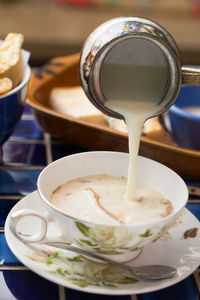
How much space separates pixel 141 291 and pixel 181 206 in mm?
127

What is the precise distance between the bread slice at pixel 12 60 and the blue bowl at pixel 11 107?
2 centimetres

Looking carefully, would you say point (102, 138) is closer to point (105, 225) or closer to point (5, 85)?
point (5, 85)

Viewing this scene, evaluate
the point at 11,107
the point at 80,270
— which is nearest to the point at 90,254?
the point at 80,270

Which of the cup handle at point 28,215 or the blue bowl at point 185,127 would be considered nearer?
the cup handle at point 28,215

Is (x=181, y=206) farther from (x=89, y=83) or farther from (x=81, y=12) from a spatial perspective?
(x=81, y=12)

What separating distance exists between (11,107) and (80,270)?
0.37m

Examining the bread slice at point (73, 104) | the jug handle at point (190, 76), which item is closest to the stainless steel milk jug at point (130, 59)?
the jug handle at point (190, 76)

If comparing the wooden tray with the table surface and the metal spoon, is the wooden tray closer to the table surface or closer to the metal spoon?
the table surface

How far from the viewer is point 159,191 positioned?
77 centimetres

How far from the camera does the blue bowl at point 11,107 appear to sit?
2.97 ft

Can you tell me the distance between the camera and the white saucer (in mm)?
637

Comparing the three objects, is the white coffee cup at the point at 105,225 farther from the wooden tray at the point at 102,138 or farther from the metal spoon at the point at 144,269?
the wooden tray at the point at 102,138

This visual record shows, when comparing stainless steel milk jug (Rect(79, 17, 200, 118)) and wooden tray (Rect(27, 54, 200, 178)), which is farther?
wooden tray (Rect(27, 54, 200, 178))

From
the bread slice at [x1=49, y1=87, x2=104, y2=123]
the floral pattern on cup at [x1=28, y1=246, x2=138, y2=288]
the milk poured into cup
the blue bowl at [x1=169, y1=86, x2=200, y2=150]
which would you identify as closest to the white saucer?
the floral pattern on cup at [x1=28, y1=246, x2=138, y2=288]
